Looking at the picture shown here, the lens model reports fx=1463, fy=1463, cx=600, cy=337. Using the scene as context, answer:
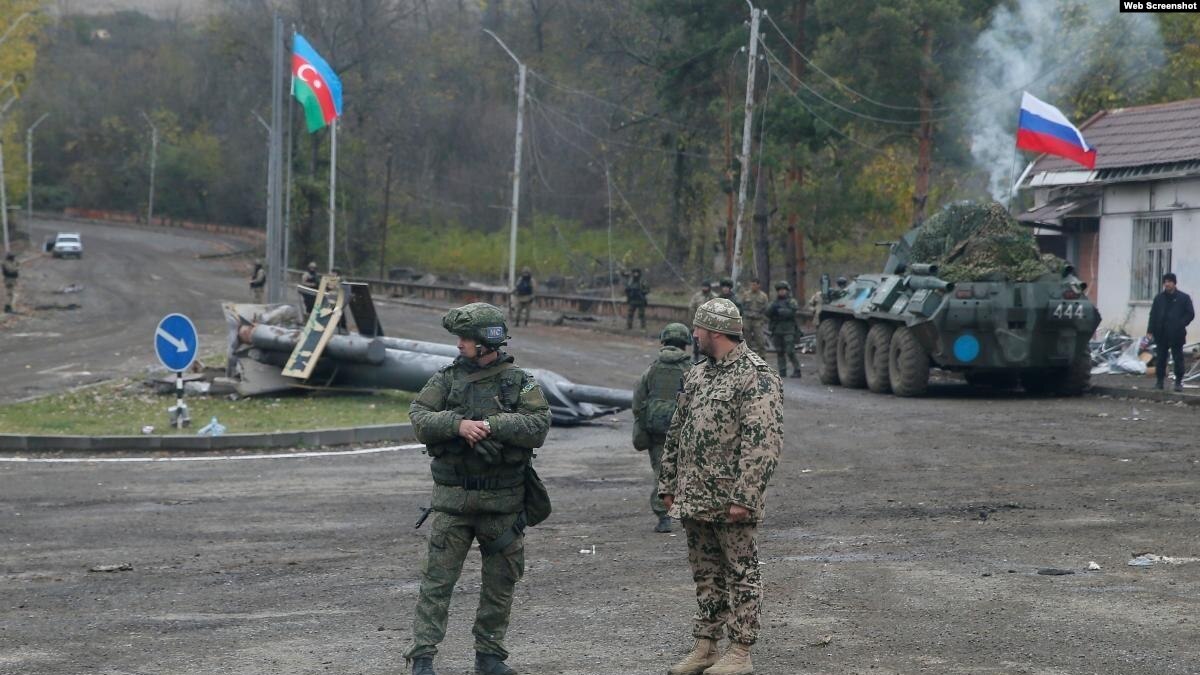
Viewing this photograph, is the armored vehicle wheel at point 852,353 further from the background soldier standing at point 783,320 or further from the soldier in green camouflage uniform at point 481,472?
the soldier in green camouflage uniform at point 481,472

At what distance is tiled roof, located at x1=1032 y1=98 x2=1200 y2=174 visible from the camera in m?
27.1

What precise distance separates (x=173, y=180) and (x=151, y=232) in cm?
945

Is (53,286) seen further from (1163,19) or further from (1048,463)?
(1048,463)

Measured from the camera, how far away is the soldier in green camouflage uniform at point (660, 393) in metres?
10.8

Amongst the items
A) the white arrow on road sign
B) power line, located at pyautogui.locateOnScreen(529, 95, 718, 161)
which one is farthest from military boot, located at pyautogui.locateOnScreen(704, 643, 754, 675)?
power line, located at pyautogui.locateOnScreen(529, 95, 718, 161)

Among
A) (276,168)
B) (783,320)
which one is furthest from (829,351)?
(276,168)

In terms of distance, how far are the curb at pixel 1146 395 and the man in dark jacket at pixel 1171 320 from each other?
34 cm

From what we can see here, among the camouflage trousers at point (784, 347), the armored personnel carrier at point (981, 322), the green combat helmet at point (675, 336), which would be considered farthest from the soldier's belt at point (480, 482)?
the camouflage trousers at point (784, 347)

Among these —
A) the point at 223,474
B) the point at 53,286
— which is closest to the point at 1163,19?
the point at 223,474

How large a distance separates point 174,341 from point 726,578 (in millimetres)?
12134

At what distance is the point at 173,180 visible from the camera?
10281 cm

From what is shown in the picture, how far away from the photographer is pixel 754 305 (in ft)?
85.1

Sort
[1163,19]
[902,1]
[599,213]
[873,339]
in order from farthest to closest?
[599,213] < [1163,19] < [902,1] < [873,339]

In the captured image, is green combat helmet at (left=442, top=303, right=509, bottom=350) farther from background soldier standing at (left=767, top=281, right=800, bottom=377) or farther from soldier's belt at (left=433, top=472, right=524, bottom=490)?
background soldier standing at (left=767, top=281, right=800, bottom=377)
